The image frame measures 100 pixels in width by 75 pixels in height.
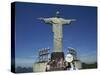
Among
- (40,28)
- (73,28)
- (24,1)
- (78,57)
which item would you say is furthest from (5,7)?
(78,57)

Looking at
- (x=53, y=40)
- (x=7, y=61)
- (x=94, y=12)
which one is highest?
(x=94, y=12)

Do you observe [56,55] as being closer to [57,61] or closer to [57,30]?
[57,61]

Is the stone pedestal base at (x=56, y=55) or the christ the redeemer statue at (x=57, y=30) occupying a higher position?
the christ the redeemer statue at (x=57, y=30)

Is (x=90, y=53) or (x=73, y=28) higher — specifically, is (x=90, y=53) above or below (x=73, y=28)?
below

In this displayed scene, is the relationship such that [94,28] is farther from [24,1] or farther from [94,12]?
[24,1]

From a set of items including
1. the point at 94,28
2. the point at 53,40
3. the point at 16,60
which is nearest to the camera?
the point at 16,60

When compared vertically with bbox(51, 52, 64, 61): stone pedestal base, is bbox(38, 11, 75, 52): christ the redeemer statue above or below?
above

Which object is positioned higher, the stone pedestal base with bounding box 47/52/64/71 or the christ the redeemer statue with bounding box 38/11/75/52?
the christ the redeemer statue with bounding box 38/11/75/52

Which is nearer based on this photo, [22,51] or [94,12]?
[22,51]

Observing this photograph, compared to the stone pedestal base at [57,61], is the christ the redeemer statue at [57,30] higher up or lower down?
higher up

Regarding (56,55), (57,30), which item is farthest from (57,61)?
(57,30)

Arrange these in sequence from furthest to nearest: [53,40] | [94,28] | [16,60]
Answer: [94,28] → [53,40] → [16,60]
